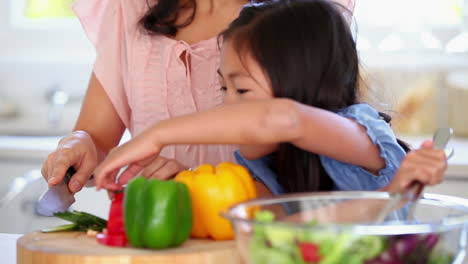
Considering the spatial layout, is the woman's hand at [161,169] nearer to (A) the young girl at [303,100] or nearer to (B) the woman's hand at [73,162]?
(A) the young girl at [303,100]

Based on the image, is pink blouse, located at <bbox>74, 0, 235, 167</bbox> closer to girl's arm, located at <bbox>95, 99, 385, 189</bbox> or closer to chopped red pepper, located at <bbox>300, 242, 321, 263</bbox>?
girl's arm, located at <bbox>95, 99, 385, 189</bbox>

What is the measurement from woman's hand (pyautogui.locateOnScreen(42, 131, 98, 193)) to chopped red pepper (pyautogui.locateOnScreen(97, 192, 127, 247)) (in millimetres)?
254

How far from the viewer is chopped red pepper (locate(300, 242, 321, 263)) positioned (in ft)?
2.60

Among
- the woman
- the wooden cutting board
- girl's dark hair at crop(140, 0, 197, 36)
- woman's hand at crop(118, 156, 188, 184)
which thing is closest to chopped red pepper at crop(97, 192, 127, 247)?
the wooden cutting board

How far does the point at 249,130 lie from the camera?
3.31 feet

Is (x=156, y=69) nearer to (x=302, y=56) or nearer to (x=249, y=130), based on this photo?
(x=302, y=56)

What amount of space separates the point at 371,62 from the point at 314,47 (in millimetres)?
2100

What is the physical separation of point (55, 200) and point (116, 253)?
34cm

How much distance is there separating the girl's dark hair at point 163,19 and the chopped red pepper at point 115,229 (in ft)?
1.98

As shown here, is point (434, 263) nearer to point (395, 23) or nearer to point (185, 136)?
point (185, 136)

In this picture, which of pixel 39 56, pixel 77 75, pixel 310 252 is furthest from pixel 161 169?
pixel 39 56

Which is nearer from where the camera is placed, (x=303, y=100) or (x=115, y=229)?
(x=115, y=229)

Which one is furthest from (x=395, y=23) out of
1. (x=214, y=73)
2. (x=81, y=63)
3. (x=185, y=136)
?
(x=185, y=136)

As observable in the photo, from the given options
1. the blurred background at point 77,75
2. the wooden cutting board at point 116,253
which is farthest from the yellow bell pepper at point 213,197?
the blurred background at point 77,75
